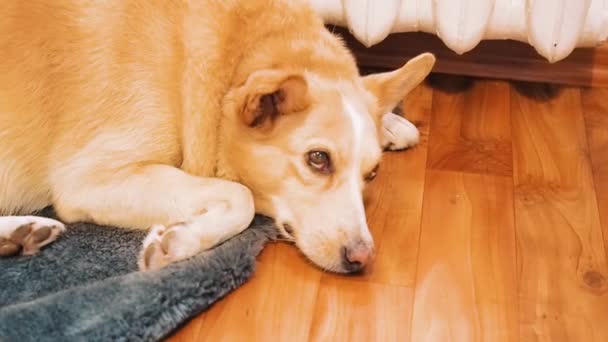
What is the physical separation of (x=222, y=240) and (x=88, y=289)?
290 mm

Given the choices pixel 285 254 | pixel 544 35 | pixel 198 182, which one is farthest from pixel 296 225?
pixel 544 35

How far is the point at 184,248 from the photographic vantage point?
60.0 inches

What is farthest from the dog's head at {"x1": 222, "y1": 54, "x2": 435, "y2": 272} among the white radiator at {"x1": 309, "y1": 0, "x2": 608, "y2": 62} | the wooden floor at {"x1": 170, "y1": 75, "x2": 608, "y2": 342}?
A: the white radiator at {"x1": 309, "y1": 0, "x2": 608, "y2": 62}

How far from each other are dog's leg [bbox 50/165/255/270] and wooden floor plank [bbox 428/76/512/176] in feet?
2.08

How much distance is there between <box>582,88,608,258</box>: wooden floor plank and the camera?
6.21 ft

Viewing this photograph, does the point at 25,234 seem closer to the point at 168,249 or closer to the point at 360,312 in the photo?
the point at 168,249

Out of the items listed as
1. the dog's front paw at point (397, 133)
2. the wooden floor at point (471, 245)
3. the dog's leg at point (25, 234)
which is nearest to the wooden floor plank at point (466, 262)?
the wooden floor at point (471, 245)

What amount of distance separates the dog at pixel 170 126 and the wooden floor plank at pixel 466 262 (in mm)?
178

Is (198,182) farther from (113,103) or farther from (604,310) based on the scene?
(604,310)

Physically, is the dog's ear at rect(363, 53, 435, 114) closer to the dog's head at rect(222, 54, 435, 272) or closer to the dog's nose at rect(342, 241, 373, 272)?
the dog's head at rect(222, 54, 435, 272)

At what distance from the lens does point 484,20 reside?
2008mm

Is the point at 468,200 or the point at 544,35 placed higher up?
the point at 544,35

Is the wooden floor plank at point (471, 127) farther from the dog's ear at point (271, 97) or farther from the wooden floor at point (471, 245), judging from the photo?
the dog's ear at point (271, 97)

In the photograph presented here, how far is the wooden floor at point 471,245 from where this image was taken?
1.53 metres
